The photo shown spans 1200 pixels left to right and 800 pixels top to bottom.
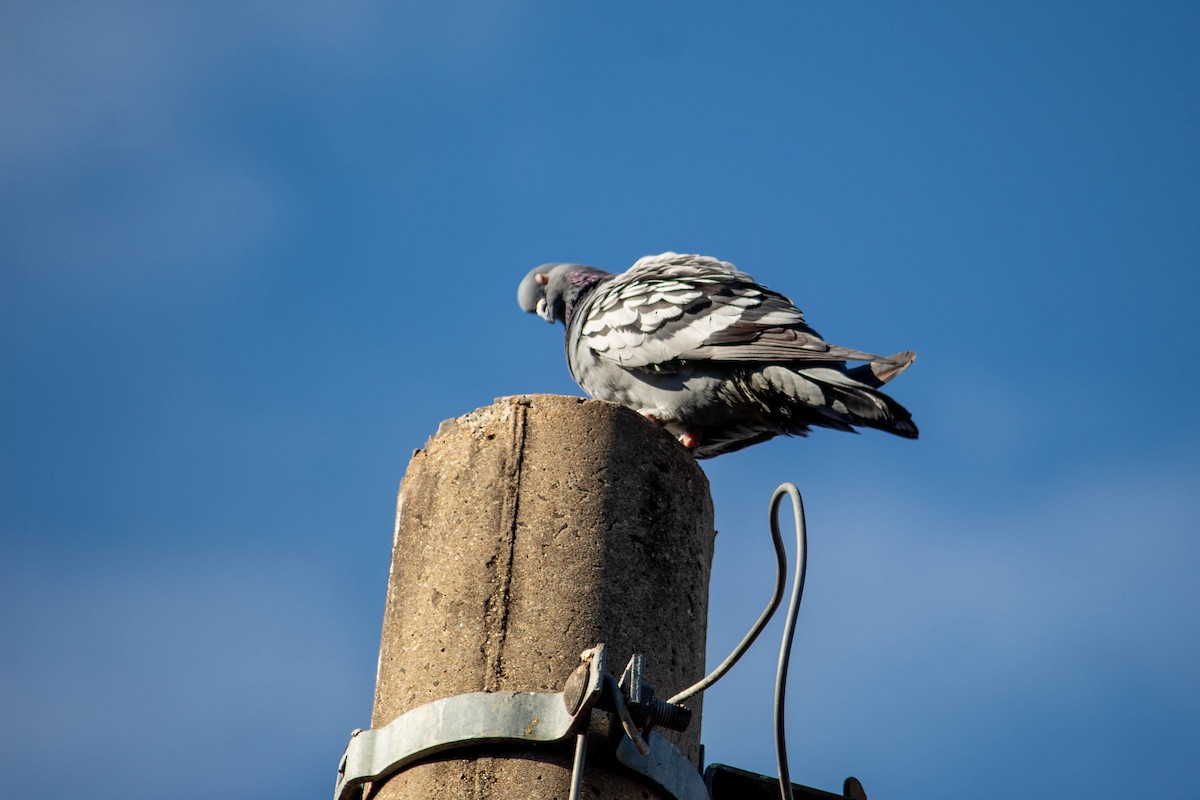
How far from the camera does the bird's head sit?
973 centimetres

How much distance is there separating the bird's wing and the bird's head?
5.04 feet

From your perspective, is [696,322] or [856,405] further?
[696,322]

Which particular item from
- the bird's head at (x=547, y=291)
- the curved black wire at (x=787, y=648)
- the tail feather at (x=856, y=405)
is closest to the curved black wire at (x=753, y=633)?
the curved black wire at (x=787, y=648)

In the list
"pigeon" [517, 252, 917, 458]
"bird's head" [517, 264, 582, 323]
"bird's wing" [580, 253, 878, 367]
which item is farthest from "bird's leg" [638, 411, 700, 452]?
"bird's head" [517, 264, 582, 323]

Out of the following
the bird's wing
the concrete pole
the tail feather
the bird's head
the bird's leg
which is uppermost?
the bird's head

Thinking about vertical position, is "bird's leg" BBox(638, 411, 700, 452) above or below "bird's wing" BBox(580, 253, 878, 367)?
below

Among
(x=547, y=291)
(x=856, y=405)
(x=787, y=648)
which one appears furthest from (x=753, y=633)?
(x=547, y=291)

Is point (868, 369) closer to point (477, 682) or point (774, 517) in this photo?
point (774, 517)

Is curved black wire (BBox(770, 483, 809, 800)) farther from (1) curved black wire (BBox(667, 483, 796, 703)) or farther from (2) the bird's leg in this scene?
(2) the bird's leg

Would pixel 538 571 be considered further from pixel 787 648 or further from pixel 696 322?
pixel 696 322

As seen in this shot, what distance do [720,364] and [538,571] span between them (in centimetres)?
307

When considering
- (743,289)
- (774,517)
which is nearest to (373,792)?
(774,517)

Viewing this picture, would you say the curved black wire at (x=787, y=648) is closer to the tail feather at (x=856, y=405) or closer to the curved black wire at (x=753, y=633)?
the curved black wire at (x=753, y=633)

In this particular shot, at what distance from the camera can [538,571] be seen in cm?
434
